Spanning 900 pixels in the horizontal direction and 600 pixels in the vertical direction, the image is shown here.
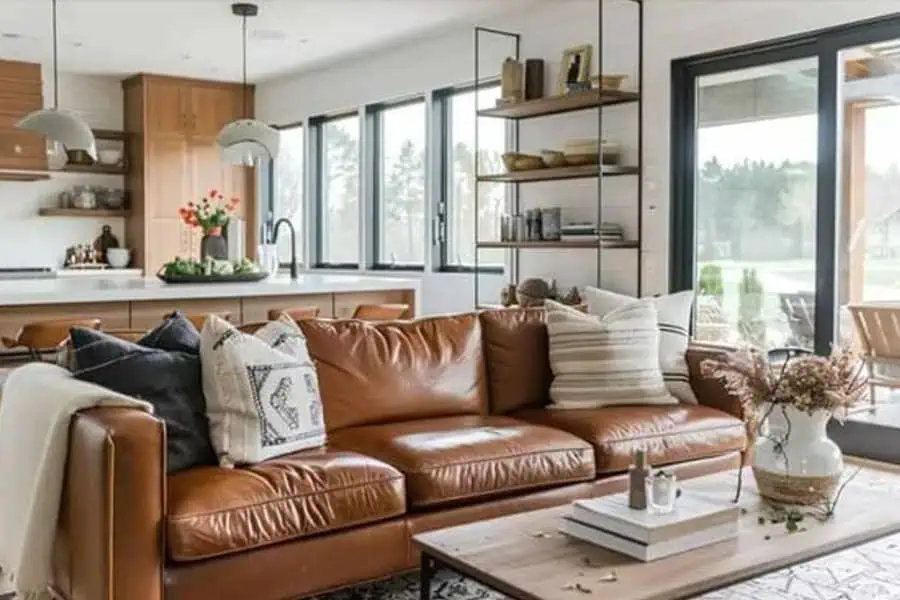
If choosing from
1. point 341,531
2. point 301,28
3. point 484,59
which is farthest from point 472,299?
point 341,531

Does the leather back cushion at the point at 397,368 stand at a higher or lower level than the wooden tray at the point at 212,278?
lower

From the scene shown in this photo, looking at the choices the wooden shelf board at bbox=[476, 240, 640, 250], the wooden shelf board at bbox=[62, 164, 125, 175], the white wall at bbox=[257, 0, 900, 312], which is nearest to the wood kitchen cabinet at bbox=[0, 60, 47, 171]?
the wooden shelf board at bbox=[62, 164, 125, 175]

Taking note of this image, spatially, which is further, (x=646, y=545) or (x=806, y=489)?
(x=806, y=489)

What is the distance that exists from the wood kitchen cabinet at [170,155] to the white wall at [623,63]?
2849mm

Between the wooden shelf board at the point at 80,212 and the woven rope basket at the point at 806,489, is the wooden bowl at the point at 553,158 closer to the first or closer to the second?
the woven rope basket at the point at 806,489

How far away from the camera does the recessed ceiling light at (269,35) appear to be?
7089 millimetres

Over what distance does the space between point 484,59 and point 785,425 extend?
4.82 m

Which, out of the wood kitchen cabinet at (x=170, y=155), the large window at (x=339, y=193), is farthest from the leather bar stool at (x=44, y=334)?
the wood kitchen cabinet at (x=170, y=155)

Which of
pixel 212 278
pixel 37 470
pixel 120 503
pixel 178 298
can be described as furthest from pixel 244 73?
pixel 120 503

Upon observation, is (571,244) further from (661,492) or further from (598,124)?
(661,492)

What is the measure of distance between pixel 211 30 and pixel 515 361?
4.52 m

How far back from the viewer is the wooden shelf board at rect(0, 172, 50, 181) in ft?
27.4

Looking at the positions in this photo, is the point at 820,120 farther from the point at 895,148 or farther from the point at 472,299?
the point at 472,299

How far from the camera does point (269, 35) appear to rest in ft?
23.7
